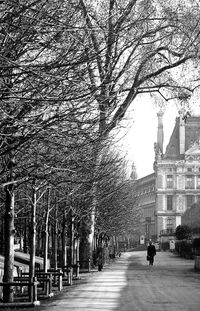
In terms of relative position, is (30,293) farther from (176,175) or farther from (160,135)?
(160,135)

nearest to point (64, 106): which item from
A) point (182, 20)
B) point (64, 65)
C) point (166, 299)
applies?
point (64, 65)

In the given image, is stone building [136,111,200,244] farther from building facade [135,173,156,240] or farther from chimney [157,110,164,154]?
building facade [135,173,156,240]

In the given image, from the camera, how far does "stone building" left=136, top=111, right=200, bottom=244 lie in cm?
12888

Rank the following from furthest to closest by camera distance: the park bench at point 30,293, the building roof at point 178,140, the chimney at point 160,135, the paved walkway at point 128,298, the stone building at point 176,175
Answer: the chimney at point 160,135, the building roof at point 178,140, the stone building at point 176,175, the paved walkway at point 128,298, the park bench at point 30,293

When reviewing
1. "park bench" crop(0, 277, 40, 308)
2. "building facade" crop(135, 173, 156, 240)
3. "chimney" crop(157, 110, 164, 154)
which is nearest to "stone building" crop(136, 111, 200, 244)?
"chimney" crop(157, 110, 164, 154)

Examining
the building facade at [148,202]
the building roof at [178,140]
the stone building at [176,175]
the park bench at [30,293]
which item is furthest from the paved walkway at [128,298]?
the building facade at [148,202]

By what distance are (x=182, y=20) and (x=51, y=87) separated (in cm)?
1570

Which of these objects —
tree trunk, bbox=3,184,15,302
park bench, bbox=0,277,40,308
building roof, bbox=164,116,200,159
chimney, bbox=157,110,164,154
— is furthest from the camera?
chimney, bbox=157,110,164,154

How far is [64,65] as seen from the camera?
28.9 feet

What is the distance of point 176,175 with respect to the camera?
130 meters

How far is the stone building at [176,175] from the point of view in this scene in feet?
423

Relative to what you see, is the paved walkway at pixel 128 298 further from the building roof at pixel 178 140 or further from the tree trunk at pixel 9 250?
the building roof at pixel 178 140

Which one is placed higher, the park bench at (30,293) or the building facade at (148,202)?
the building facade at (148,202)

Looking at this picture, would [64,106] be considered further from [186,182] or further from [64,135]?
[186,182]
